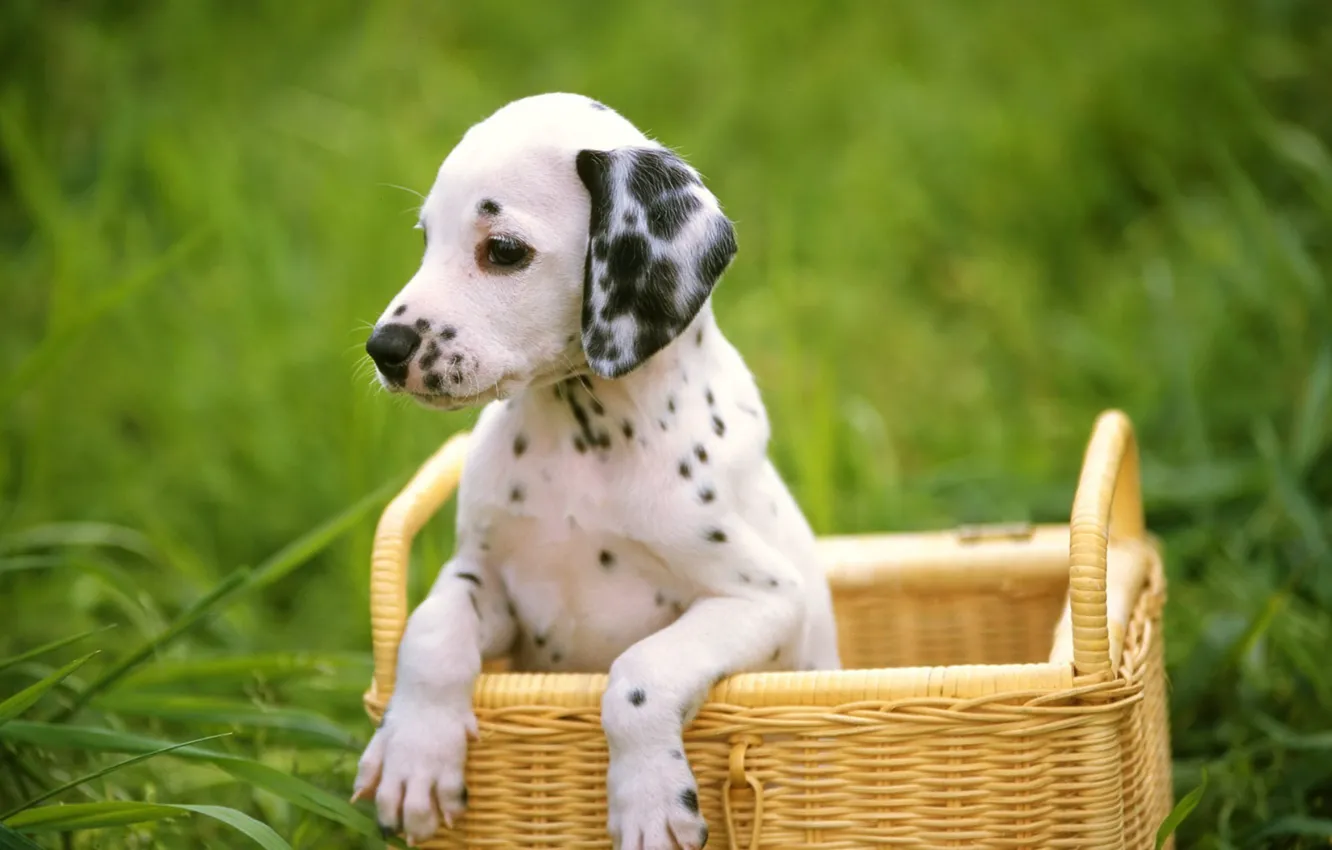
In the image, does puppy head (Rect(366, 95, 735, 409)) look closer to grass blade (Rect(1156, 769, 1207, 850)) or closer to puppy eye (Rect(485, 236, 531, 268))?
puppy eye (Rect(485, 236, 531, 268))

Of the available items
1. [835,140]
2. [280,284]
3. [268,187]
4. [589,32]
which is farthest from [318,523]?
[589,32]

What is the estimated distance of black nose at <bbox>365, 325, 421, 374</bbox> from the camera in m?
A: 2.32

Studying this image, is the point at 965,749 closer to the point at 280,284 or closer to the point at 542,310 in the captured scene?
the point at 542,310

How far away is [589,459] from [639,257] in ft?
1.33

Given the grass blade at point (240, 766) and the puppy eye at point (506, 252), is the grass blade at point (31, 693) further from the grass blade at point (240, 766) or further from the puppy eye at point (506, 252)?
the puppy eye at point (506, 252)

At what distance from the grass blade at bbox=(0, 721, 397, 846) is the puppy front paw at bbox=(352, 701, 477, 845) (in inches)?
4.7

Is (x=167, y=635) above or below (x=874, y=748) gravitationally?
above

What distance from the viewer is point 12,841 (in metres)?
2.27

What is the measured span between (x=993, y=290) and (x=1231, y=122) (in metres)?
1.40

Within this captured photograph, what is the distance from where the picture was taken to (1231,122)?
20.4 feet

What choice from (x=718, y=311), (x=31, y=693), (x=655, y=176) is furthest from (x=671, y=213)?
(x=718, y=311)

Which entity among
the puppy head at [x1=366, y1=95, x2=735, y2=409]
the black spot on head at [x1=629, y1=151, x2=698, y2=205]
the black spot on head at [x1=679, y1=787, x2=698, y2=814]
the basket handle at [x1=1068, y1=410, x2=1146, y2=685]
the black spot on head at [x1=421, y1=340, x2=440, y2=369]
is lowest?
the black spot on head at [x1=679, y1=787, x2=698, y2=814]

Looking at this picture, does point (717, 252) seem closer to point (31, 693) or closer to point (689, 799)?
point (689, 799)

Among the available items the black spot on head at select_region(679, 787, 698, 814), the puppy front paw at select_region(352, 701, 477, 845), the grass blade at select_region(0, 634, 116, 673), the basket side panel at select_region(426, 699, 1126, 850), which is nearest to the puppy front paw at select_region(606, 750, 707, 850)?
the black spot on head at select_region(679, 787, 698, 814)
